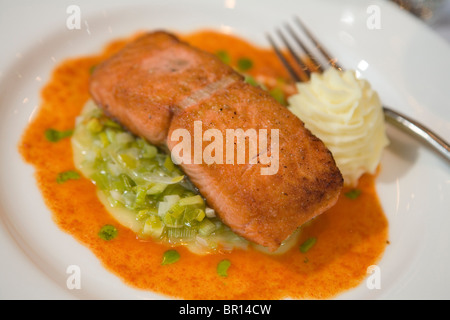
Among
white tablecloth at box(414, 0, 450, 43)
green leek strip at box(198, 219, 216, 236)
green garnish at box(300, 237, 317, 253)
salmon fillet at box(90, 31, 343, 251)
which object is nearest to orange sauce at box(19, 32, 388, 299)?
green garnish at box(300, 237, 317, 253)

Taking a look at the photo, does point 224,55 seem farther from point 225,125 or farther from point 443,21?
point 443,21

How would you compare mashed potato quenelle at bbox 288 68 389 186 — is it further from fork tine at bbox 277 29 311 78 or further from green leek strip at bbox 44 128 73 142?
green leek strip at bbox 44 128 73 142

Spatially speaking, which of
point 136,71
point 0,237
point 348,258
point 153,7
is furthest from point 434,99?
point 0,237

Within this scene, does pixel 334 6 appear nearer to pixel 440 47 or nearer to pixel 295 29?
pixel 295 29

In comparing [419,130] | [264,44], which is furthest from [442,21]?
[419,130]

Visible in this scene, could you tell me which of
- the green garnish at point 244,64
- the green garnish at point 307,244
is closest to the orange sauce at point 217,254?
the green garnish at point 307,244

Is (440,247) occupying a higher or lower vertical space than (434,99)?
lower

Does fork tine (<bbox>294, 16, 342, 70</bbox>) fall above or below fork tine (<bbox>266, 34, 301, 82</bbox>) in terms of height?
above
